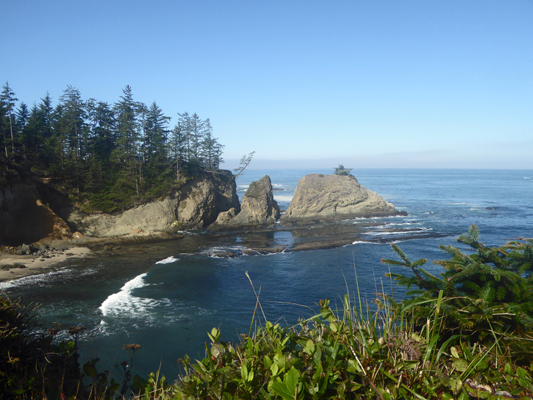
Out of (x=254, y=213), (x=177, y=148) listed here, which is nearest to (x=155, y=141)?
(x=177, y=148)

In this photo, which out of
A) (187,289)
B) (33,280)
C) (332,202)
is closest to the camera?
(187,289)

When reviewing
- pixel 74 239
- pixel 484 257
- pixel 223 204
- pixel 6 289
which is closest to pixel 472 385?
pixel 484 257

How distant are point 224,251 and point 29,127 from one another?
107 ft

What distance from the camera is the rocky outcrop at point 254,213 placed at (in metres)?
50.0

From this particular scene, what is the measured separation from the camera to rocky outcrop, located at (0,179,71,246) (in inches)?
1329

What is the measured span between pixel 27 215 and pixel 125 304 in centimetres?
2342

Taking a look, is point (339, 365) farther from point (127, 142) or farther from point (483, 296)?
point (127, 142)

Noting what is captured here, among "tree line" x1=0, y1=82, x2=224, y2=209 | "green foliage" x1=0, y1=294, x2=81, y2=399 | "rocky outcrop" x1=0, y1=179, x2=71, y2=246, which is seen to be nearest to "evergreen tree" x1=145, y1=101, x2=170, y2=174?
"tree line" x1=0, y1=82, x2=224, y2=209

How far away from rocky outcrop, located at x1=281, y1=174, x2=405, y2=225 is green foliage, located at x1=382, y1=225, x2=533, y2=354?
49.6 m

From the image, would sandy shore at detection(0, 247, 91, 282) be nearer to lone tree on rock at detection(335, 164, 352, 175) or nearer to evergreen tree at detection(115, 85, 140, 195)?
evergreen tree at detection(115, 85, 140, 195)

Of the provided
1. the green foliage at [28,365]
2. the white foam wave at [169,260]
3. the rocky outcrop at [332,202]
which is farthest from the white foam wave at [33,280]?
the rocky outcrop at [332,202]

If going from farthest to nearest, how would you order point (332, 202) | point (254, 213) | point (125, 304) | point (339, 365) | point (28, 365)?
1. point (332, 202)
2. point (254, 213)
3. point (125, 304)
4. point (28, 365)
5. point (339, 365)

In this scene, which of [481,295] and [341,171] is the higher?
[341,171]

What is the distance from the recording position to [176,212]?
4759 cm
